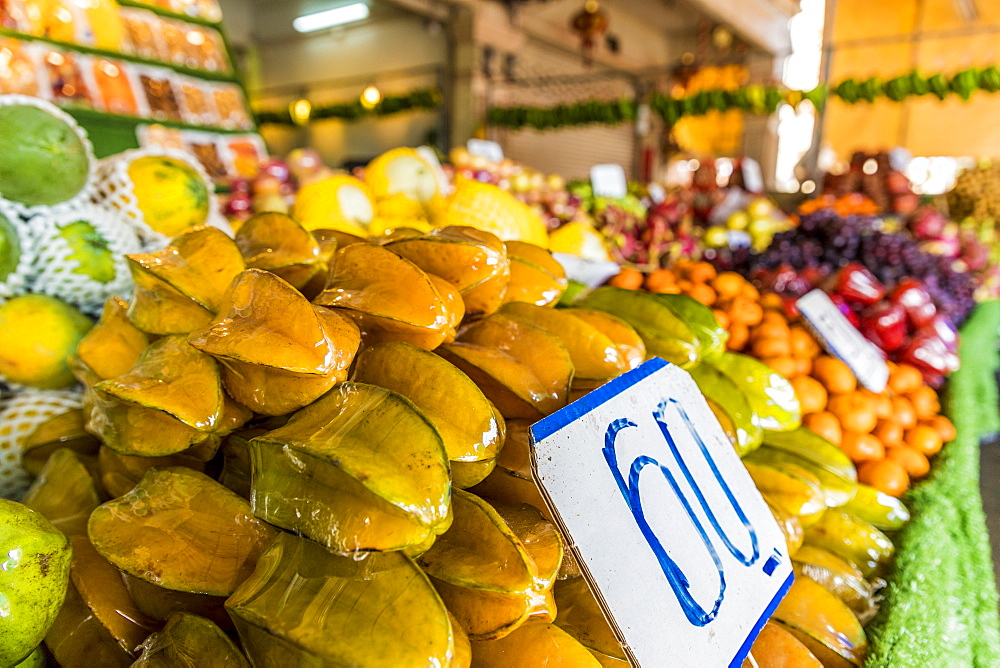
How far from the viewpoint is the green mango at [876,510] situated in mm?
1304

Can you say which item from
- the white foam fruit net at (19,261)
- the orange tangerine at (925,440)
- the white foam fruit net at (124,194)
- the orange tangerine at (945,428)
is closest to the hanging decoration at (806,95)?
the orange tangerine at (945,428)

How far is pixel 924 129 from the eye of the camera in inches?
456

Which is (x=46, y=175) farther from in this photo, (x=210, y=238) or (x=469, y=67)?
(x=469, y=67)

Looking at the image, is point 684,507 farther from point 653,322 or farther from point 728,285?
point 728,285

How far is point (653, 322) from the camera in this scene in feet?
3.62

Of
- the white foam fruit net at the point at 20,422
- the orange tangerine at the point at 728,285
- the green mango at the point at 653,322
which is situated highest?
the green mango at the point at 653,322

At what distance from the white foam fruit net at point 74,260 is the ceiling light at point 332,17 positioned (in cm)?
1121

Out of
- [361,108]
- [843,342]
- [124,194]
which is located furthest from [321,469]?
[361,108]

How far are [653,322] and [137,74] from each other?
2976mm

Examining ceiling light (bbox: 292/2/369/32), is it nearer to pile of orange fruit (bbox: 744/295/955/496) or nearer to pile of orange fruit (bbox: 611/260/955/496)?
pile of orange fruit (bbox: 611/260/955/496)

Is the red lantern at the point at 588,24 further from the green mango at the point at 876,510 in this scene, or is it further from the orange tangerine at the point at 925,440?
the green mango at the point at 876,510

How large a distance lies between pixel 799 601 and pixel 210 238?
103 cm

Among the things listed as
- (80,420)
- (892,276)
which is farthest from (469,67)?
(80,420)

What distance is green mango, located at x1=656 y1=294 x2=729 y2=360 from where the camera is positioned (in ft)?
3.86
